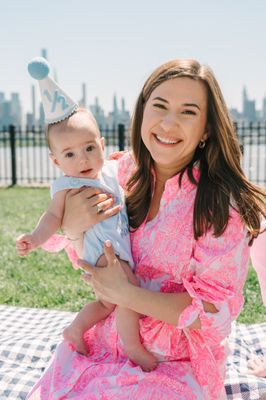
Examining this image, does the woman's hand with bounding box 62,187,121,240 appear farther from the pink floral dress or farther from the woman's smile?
the woman's smile

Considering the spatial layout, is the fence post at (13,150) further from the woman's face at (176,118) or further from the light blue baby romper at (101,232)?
the woman's face at (176,118)

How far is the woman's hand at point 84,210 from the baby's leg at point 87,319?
307 mm

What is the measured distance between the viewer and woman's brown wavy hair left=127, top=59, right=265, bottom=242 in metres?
2.13

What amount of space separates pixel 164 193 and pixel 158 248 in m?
0.23

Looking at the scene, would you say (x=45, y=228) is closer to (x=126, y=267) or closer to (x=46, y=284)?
(x=126, y=267)

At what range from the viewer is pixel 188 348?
2.28 metres

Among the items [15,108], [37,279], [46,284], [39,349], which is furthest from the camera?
[15,108]

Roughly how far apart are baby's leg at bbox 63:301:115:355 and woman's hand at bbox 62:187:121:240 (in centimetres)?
31

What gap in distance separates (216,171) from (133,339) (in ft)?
2.43

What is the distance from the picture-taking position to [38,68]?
2365 millimetres

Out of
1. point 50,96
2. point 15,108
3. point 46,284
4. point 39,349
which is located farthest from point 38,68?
point 15,108

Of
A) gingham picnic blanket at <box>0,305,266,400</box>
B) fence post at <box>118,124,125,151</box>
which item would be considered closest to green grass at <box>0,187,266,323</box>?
gingham picnic blanket at <box>0,305,266,400</box>

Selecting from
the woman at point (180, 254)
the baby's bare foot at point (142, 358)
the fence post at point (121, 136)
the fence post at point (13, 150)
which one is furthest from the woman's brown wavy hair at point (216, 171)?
the fence post at point (13, 150)

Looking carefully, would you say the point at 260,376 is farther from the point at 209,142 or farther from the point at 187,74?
the point at 187,74
